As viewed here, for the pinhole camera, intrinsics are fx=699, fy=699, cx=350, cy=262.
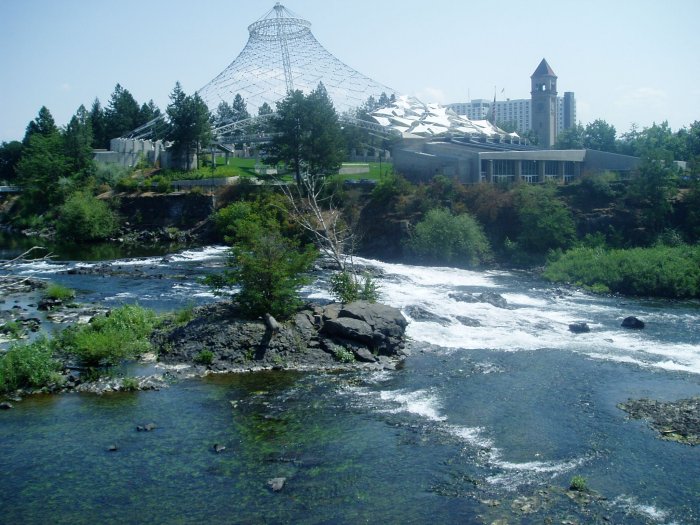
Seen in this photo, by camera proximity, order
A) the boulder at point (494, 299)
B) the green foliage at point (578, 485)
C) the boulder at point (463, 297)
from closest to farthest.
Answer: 1. the green foliage at point (578, 485)
2. the boulder at point (494, 299)
3. the boulder at point (463, 297)

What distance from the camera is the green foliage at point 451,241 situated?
44844 millimetres

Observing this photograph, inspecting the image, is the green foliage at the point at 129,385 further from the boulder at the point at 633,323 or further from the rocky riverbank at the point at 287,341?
the boulder at the point at 633,323

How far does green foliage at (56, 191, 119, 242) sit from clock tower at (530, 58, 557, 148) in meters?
60.0

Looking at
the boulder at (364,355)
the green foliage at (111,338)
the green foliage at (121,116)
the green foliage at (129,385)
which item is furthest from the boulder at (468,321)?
the green foliage at (121,116)

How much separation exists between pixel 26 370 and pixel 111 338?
2811 mm

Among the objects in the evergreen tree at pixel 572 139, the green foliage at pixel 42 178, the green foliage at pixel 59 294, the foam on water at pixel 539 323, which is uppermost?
the evergreen tree at pixel 572 139

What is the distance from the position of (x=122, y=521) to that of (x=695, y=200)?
4353cm

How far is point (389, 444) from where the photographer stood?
54.9ft

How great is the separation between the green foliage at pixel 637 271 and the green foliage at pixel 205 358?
2267 cm

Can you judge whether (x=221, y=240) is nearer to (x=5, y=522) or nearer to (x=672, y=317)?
(x=672, y=317)

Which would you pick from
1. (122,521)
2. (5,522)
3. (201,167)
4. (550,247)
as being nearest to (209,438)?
(122,521)

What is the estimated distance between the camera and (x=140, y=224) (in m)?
62.3

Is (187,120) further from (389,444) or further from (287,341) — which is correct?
(389,444)

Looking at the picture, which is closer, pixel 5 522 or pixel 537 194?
pixel 5 522
